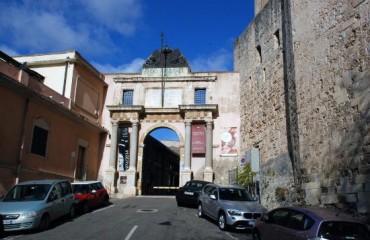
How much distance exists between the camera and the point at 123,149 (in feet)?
95.9

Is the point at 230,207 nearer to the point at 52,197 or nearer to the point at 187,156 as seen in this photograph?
the point at 52,197

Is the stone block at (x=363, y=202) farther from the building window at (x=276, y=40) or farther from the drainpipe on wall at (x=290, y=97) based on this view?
the building window at (x=276, y=40)

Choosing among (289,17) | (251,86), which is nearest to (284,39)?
(289,17)

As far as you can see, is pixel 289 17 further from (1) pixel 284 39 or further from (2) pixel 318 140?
(2) pixel 318 140

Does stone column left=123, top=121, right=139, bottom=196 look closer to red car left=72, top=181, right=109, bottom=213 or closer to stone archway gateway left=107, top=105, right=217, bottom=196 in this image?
stone archway gateway left=107, top=105, right=217, bottom=196

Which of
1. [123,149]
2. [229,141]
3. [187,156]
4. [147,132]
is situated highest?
[147,132]

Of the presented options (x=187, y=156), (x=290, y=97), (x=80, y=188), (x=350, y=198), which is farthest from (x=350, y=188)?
(x=187, y=156)

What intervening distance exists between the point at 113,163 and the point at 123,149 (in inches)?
54.2

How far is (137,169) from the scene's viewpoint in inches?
1130

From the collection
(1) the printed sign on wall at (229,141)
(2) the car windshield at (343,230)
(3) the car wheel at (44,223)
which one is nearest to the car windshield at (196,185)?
(1) the printed sign on wall at (229,141)

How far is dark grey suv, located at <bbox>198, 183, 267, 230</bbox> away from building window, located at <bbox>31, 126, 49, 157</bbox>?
1007 cm

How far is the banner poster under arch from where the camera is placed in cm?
2884

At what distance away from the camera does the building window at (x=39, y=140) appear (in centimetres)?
2055

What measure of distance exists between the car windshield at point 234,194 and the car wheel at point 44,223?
6121 millimetres
